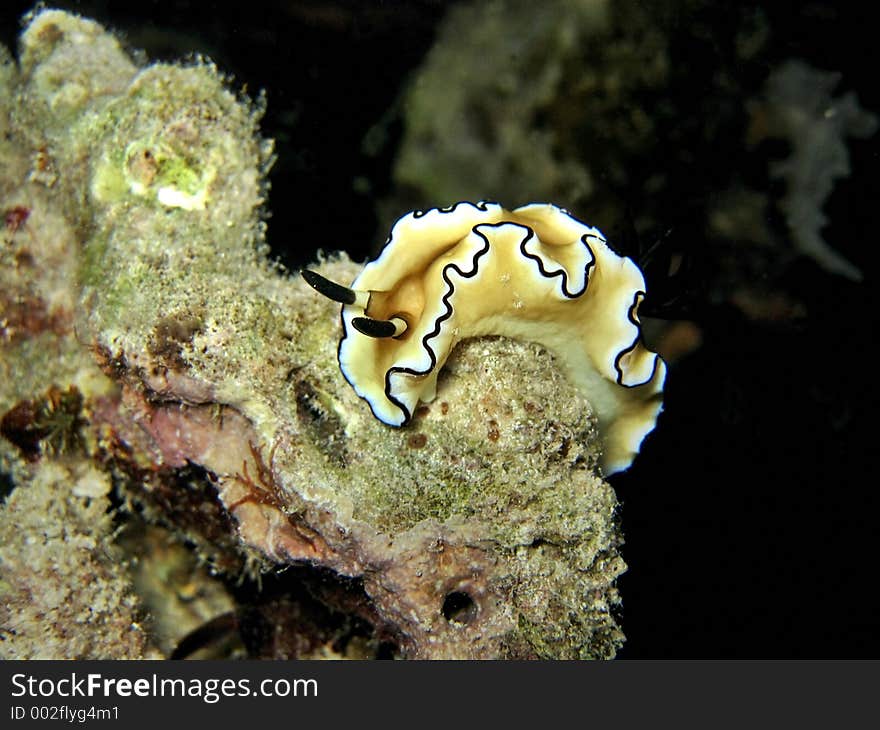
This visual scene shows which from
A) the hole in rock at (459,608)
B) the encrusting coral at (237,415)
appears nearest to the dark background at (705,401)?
the encrusting coral at (237,415)

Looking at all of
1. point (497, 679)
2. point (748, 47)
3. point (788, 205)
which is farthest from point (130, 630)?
point (748, 47)

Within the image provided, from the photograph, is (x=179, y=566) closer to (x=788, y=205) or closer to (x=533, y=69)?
(x=533, y=69)

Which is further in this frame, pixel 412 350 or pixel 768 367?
pixel 768 367

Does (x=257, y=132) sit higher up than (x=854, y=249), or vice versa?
(x=257, y=132)

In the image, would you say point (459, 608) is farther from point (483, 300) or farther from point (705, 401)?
point (705, 401)

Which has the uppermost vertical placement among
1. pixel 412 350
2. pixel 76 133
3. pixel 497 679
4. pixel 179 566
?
pixel 76 133

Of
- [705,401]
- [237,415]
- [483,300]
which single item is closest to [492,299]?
[483,300]

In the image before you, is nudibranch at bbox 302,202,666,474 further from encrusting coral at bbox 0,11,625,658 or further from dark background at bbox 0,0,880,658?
dark background at bbox 0,0,880,658
